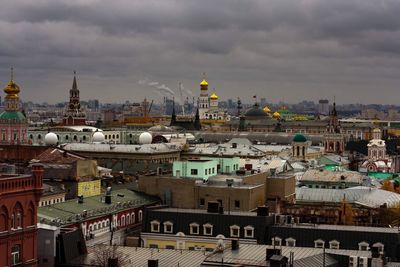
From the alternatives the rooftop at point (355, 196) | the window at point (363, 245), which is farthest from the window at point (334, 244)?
the rooftop at point (355, 196)

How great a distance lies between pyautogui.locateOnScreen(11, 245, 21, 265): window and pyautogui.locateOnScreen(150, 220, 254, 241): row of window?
14405mm

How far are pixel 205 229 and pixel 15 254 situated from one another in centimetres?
1520

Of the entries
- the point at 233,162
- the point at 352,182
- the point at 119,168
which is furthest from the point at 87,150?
the point at 352,182

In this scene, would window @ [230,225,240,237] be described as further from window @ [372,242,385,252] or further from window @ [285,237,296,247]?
window @ [372,242,385,252]

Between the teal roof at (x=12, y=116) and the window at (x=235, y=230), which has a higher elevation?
the teal roof at (x=12, y=116)

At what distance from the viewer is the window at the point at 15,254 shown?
41531mm

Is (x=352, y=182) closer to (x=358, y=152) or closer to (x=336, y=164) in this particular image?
(x=336, y=164)

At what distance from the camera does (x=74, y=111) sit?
172000mm

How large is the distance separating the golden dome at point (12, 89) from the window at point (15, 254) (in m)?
113

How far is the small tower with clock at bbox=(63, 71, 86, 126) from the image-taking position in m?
171

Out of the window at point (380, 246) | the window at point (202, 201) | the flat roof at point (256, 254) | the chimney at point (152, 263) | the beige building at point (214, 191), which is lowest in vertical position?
the window at point (380, 246)

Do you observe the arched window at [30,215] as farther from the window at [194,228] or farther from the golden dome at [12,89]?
the golden dome at [12,89]

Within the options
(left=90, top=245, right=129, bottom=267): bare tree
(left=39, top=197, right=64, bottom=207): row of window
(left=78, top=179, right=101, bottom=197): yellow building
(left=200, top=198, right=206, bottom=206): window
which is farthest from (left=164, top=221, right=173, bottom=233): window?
(left=78, top=179, right=101, bottom=197): yellow building

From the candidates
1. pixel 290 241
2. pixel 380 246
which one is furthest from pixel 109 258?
pixel 380 246
